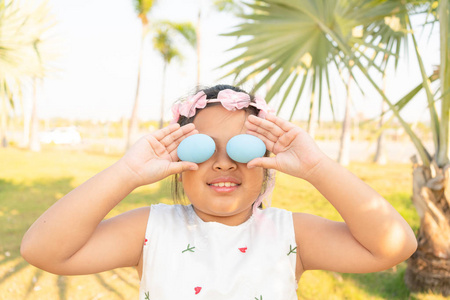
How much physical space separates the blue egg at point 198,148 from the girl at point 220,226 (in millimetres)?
12

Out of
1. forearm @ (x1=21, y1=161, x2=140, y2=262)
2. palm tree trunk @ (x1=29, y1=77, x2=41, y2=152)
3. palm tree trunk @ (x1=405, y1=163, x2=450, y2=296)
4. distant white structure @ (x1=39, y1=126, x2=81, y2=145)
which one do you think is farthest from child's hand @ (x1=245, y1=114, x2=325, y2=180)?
distant white structure @ (x1=39, y1=126, x2=81, y2=145)

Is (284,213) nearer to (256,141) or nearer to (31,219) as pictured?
(256,141)

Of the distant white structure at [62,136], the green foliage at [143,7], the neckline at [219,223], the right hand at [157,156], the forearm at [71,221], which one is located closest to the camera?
the forearm at [71,221]

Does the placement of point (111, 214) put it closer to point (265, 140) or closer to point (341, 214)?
point (265, 140)

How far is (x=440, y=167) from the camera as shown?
292 centimetres

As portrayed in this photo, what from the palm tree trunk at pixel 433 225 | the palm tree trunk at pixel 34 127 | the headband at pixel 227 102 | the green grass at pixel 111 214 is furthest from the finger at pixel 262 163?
the palm tree trunk at pixel 34 127

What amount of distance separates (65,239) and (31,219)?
4.80m

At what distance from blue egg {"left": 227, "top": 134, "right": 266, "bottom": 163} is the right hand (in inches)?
5.6

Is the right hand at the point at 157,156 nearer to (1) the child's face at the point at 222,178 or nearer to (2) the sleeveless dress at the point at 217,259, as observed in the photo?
(1) the child's face at the point at 222,178

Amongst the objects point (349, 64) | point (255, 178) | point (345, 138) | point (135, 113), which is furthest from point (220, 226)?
point (135, 113)

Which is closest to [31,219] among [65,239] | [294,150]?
[65,239]

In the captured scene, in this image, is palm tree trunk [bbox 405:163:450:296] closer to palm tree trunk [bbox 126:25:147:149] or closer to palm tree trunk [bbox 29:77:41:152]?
palm tree trunk [bbox 126:25:147:149]

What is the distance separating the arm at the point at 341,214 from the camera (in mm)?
1287

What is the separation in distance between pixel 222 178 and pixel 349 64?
210 cm
